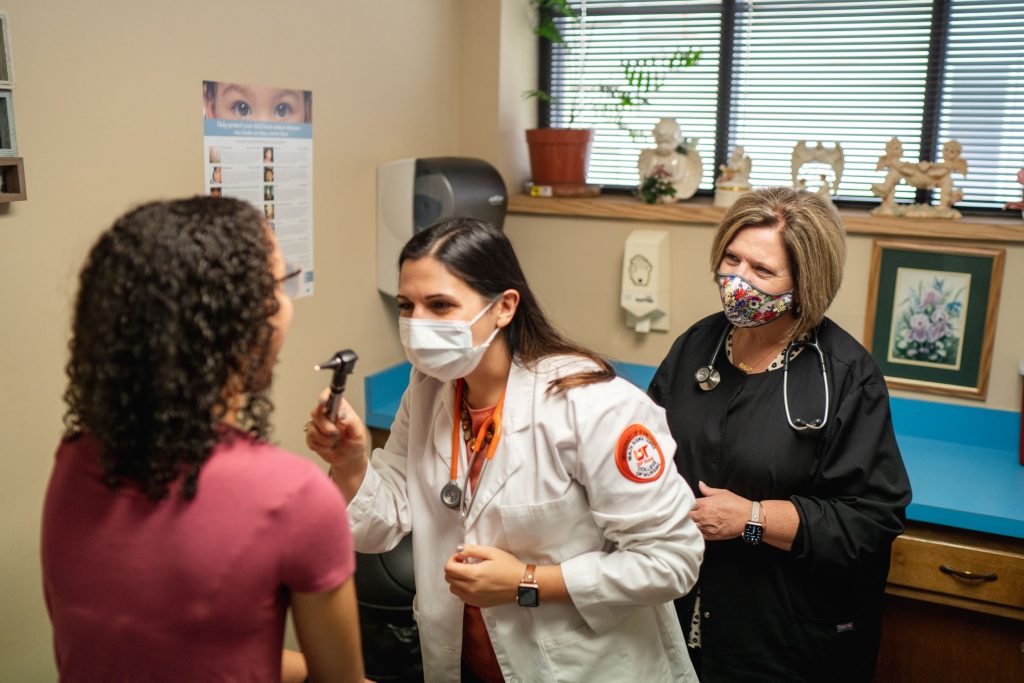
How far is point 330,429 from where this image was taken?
51.8 inches

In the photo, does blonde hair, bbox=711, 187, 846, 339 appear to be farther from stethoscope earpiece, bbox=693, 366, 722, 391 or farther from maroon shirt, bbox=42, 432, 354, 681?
maroon shirt, bbox=42, 432, 354, 681

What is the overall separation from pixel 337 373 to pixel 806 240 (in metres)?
0.96

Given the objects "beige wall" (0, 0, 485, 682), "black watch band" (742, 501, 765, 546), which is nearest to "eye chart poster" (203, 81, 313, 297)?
"beige wall" (0, 0, 485, 682)

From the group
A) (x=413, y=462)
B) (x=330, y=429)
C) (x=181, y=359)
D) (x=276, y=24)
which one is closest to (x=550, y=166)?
(x=276, y=24)

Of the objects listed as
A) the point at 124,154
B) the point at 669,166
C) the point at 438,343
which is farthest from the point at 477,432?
the point at 669,166

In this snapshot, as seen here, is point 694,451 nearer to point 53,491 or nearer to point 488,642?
point 488,642

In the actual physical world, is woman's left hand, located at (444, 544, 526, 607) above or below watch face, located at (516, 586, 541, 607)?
above

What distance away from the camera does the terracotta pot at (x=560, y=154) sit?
2.96 meters

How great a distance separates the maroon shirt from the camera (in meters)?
0.86

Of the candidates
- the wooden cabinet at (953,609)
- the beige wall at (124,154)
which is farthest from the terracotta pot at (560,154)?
the wooden cabinet at (953,609)

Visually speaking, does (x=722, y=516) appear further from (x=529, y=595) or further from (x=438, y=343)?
(x=438, y=343)

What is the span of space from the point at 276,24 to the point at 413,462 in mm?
1253

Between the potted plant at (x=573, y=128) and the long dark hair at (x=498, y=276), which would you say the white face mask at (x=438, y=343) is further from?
the potted plant at (x=573, y=128)

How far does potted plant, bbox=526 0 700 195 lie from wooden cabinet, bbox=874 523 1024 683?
4.92 feet
